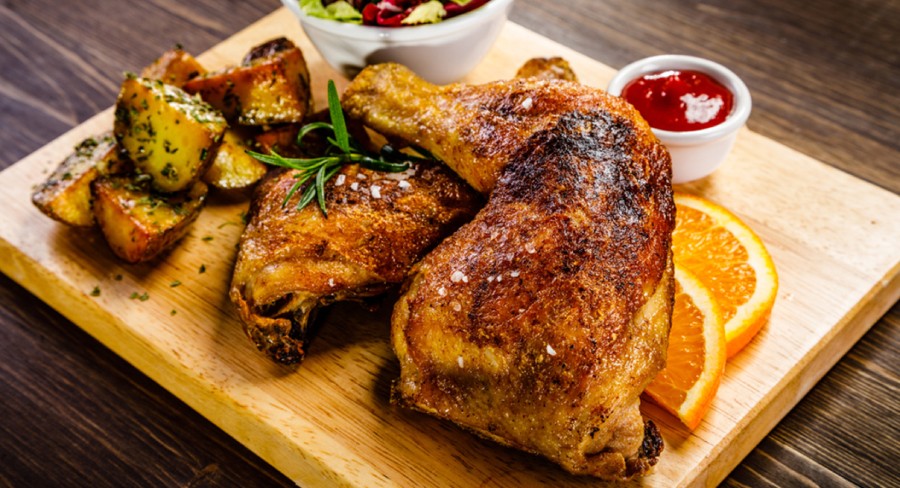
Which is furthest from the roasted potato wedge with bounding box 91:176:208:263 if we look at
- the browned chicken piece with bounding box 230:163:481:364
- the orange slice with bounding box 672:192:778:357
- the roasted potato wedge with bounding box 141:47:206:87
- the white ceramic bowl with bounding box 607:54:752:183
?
the orange slice with bounding box 672:192:778:357

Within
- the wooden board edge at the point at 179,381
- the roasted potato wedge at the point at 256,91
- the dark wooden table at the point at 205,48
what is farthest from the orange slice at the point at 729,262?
the roasted potato wedge at the point at 256,91

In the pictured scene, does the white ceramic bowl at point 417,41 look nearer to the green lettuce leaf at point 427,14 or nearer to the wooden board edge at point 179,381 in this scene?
the green lettuce leaf at point 427,14

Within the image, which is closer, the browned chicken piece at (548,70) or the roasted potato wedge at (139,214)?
the roasted potato wedge at (139,214)

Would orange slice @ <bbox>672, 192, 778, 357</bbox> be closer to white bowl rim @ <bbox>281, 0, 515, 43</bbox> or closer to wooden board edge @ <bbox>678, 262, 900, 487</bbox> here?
wooden board edge @ <bbox>678, 262, 900, 487</bbox>

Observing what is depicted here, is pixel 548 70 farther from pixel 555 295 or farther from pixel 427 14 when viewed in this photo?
pixel 555 295

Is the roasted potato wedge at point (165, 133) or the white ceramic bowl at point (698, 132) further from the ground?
the white ceramic bowl at point (698, 132)

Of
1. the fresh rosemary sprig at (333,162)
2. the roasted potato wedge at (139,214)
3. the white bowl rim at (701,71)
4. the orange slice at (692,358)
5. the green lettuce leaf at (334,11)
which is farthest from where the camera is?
the green lettuce leaf at (334,11)

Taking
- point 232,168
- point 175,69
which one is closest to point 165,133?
point 232,168
